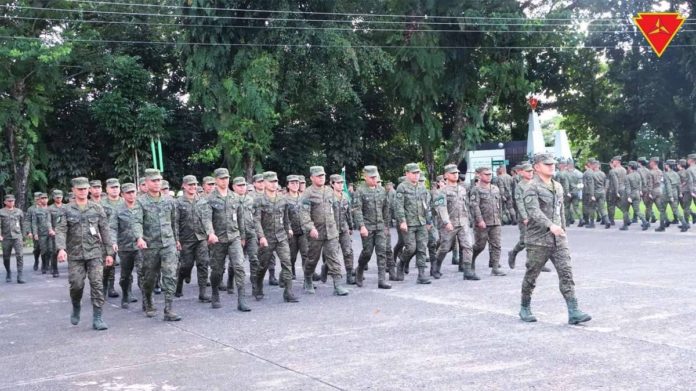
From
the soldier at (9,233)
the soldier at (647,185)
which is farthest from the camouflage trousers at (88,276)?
the soldier at (647,185)

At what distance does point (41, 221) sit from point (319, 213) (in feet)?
30.5

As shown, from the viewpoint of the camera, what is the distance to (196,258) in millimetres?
13406

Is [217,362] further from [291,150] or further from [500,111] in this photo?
[500,111]

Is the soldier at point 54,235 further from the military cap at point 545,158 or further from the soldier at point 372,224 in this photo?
the military cap at point 545,158

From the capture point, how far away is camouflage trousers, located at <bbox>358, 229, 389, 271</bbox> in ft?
45.1

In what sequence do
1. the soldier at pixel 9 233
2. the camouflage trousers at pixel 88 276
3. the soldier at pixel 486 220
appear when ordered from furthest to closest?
the soldier at pixel 9 233 → the soldier at pixel 486 220 → the camouflage trousers at pixel 88 276

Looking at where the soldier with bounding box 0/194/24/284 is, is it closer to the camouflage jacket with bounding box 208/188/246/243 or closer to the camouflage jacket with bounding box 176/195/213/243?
the camouflage jacket with bounding box 176/195/213/243

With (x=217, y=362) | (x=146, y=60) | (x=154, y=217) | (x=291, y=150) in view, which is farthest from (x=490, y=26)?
(x=217, y=362)

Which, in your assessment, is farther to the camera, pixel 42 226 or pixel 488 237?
pixel 42 226

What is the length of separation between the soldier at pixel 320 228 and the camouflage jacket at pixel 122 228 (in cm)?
268

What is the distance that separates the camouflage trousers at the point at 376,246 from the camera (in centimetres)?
1373

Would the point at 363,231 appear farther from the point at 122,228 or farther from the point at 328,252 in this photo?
the point at 122,228

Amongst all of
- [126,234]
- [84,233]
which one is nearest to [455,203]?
[126,234]

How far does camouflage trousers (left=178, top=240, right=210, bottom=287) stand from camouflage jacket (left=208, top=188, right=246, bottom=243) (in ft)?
3.11
